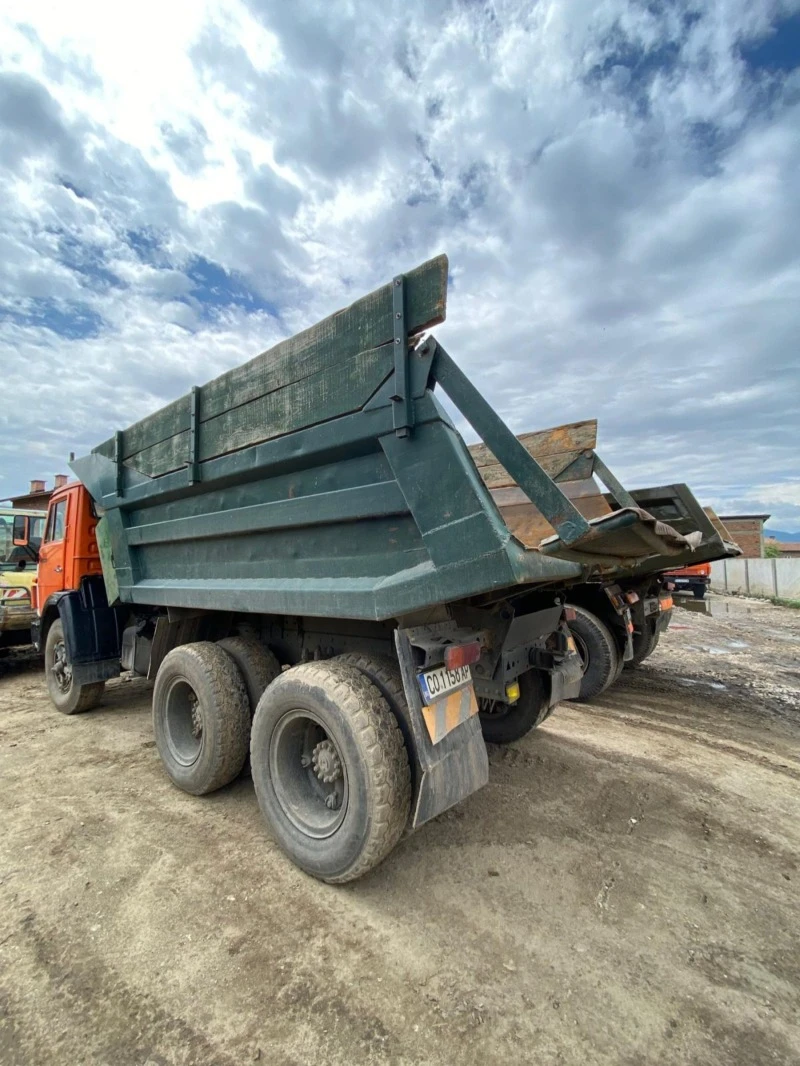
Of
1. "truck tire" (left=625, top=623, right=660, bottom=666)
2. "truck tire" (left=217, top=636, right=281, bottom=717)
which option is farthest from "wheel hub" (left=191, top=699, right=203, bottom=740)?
"truck tire" (left=625, top=623, right=660, bottom=666)

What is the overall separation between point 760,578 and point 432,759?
2272 cm

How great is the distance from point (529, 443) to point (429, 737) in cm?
279

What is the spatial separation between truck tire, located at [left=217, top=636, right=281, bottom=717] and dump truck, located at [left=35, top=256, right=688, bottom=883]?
0.01 meters

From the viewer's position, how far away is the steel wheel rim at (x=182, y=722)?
355 cm

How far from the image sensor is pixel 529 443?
4285mm

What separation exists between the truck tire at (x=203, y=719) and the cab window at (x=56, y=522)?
2933mm

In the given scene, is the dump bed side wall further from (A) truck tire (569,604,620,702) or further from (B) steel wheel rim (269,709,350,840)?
(A) truck tire (569,604,620,702)

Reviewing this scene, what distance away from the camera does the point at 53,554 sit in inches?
220

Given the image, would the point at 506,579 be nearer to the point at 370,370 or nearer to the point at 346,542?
the point at 346,542

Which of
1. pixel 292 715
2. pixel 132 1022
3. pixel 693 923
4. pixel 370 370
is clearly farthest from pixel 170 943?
pixel 370 370

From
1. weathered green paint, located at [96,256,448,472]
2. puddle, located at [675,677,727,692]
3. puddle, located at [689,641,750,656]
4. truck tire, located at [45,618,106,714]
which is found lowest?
puddle, located at [675,677,727,692]

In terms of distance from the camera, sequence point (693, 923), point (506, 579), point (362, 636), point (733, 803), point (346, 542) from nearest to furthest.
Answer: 1. point (506, 579)
2. point (693, 923)
3. point (346, 542)
4. point (362, 636)
5. point (733, 803)

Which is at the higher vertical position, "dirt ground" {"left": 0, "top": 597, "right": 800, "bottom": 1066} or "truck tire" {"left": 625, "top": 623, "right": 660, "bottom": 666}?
"truck tire" {"left": 625, "top": 623, "right": 660, "bottom": 666}

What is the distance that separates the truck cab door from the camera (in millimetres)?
5410
